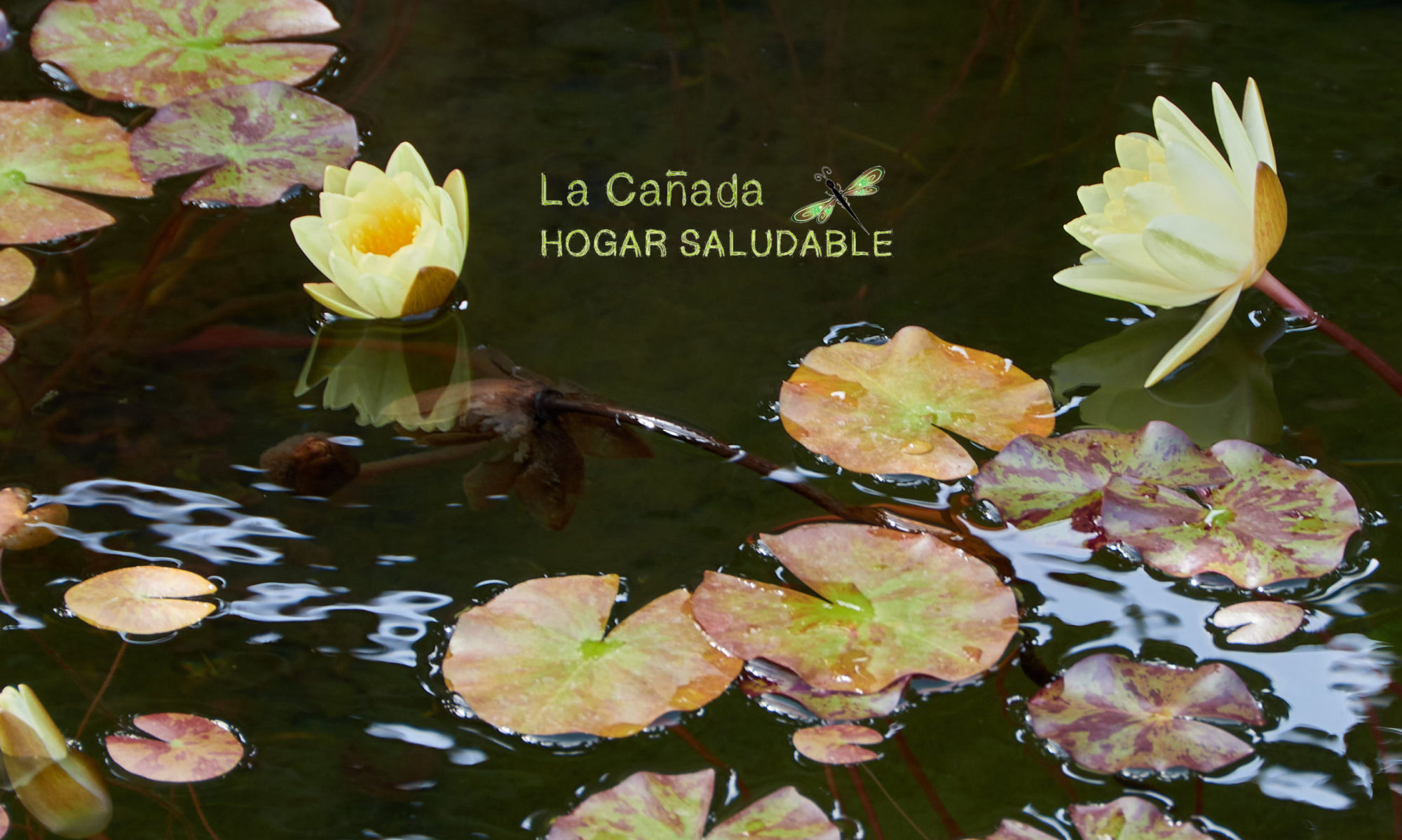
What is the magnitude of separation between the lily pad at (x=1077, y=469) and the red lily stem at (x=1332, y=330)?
0.88 feet

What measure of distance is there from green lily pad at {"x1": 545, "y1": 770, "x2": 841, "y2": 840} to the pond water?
0.09ft

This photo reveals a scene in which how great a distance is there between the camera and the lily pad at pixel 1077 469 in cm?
109

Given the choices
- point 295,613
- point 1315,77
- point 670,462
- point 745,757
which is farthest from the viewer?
point 1315,77

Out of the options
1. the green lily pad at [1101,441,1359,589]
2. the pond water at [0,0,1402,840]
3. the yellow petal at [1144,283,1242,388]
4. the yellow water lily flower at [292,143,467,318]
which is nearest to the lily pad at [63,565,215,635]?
the pond water at [0,0,1402,840]

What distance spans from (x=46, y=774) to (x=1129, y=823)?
854 mm

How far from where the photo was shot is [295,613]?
3.44 ft

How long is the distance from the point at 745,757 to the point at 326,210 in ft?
2.70

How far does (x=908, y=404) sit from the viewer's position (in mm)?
1204

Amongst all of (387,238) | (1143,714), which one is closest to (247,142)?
(387,238)

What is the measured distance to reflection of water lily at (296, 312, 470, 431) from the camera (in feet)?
4.11

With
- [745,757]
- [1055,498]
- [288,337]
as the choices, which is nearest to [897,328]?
[1055,498]

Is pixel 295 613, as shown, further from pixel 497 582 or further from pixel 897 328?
pixel 897 328

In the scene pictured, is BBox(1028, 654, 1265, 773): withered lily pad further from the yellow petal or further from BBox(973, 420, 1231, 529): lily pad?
the yellow petal

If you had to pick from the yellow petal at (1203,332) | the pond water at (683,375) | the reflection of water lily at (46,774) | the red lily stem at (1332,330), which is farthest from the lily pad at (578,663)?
the red lily stem at (1332,330)
